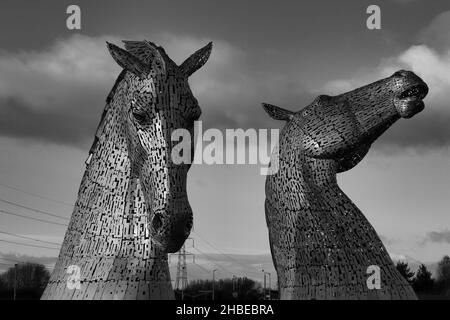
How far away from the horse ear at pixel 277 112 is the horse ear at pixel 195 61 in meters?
3.33

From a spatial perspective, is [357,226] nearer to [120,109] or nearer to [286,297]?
[286,297]

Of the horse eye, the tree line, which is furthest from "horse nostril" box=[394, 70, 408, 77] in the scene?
the tree line

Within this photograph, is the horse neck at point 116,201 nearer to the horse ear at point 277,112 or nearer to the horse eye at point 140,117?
the horse eye at point 140,117

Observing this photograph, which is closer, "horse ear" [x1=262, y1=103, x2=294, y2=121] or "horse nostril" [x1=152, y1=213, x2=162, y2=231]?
"horse nostril" [x1=152, y1=213, x2=162, y2=231]

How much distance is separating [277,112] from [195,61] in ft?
11.9

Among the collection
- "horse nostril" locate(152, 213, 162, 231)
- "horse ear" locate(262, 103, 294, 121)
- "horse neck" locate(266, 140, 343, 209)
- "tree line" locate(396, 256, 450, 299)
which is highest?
"horse ear" locate(262, 103, 294, 121)

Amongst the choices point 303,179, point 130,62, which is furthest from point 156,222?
point 303,179

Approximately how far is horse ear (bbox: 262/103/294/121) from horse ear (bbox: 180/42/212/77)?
10.9 feet

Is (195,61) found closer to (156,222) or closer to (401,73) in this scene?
(156,222)

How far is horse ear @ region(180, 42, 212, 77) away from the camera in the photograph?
4984 millimetres

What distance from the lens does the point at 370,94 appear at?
316 inches

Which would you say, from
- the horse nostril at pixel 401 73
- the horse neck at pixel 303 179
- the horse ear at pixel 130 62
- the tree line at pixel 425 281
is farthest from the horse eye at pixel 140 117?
the tree line at pixel 425 281

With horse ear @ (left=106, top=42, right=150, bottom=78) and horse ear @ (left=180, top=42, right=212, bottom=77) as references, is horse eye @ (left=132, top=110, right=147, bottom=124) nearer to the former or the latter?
horse ear @ (left=106, top=42, right=150, bottom=78)
